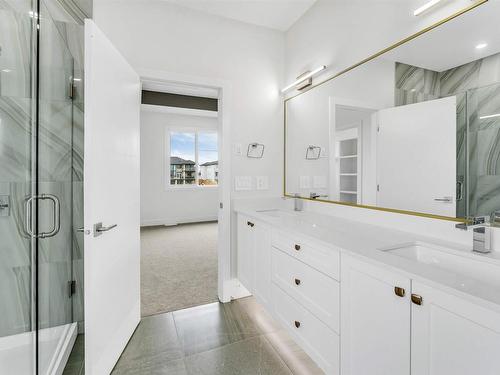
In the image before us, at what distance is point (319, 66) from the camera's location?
2.22m

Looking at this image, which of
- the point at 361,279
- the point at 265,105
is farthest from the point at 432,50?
the point at 265,105

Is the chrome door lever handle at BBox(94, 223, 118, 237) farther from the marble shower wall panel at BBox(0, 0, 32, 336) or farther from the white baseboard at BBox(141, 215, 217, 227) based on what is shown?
the white baseboard at BBox(141, 215, 217, 227)

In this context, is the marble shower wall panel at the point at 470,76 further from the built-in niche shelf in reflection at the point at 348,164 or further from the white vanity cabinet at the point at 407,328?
the white vanity cabinet at the point at 407,328

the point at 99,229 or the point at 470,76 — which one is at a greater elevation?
the point at 470,76

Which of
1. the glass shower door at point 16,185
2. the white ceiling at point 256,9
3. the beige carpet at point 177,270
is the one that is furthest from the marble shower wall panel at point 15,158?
the white ceiling at point 256,9

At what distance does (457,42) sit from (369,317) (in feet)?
4.62

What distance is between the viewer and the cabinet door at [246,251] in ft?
7.21

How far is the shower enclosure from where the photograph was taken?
4.57 ft

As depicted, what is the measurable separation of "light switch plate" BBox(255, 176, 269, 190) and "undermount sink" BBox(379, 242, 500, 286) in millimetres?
1493

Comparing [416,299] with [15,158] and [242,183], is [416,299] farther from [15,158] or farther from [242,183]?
[15,158]

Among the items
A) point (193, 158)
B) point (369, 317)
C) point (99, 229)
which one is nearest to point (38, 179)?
point (99, 229)

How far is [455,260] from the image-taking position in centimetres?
113

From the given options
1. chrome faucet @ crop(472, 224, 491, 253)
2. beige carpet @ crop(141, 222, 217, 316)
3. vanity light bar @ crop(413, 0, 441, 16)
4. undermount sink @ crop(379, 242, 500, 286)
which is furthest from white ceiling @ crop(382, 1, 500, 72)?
beige carpet @ crop(141, 222, 217, 316)

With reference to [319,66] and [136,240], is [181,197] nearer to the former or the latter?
[136,240]
